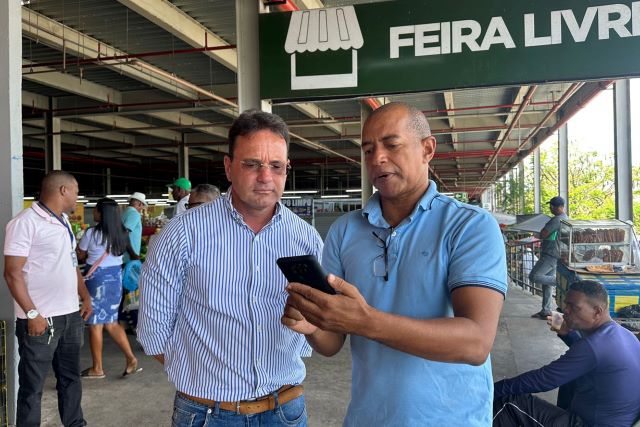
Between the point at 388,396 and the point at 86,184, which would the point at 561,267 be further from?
the point at 86,184

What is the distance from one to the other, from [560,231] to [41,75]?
890 cm

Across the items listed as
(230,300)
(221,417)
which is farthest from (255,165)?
(221,417)

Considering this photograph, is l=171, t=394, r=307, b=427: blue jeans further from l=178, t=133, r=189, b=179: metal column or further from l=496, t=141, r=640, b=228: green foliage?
l=178, t=133, r=189, b=179: metal column

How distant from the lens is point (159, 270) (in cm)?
164

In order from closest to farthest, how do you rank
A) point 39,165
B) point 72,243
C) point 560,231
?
point 72,243 < point 560,231 < point 39,165

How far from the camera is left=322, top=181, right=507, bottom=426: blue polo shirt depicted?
1.21m

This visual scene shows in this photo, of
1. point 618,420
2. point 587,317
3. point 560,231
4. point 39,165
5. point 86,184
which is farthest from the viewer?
point 86,184

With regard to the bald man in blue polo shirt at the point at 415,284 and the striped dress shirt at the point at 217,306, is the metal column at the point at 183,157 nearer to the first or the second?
the striped dress shirt at the point at 217,306

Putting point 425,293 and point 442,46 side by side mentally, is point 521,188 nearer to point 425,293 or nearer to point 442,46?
point 442,46

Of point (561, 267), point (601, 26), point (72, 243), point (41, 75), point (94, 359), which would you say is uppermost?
point (41, 75)

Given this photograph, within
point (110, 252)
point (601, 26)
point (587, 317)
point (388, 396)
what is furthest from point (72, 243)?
point (601, 26)

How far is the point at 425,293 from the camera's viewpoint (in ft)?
4.08

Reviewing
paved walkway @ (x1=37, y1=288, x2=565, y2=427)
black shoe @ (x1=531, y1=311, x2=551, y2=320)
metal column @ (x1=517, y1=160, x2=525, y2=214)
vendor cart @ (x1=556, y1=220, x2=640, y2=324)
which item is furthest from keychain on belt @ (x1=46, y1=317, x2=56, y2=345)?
metal column @ (x1=517, y1=160, x2=525, y2=214)

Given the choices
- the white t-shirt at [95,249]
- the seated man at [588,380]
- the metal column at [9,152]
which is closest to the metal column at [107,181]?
the white t-shirt at [95,249]
